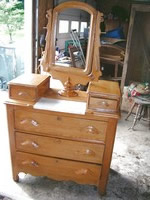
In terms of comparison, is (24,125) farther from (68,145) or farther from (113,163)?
(113,163)

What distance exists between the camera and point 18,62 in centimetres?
378

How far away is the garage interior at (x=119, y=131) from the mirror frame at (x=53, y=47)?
11cm

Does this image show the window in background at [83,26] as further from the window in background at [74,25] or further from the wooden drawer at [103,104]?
the wooden drawer at [103,104]

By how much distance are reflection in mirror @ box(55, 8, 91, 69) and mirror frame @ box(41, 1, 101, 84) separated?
0.11ft

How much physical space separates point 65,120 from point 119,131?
5.05 ft

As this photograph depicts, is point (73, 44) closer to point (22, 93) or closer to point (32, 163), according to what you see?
point (22, 93)

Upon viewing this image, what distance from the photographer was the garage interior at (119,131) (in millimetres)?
1744

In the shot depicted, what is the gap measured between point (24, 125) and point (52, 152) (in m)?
0.31

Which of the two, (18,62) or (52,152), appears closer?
(52,152)

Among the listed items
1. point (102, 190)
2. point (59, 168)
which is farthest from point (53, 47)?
point (102, 190)

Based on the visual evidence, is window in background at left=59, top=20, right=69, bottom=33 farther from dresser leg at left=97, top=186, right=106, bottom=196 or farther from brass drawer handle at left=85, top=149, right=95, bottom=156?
dresser leg at left=97, top=186, right=106, bottom=196

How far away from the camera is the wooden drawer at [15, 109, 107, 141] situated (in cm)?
148

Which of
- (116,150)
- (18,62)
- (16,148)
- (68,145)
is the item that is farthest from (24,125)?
(18,62)

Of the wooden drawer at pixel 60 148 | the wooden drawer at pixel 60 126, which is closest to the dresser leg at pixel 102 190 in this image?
the wooden drawer at pixel 60 148
